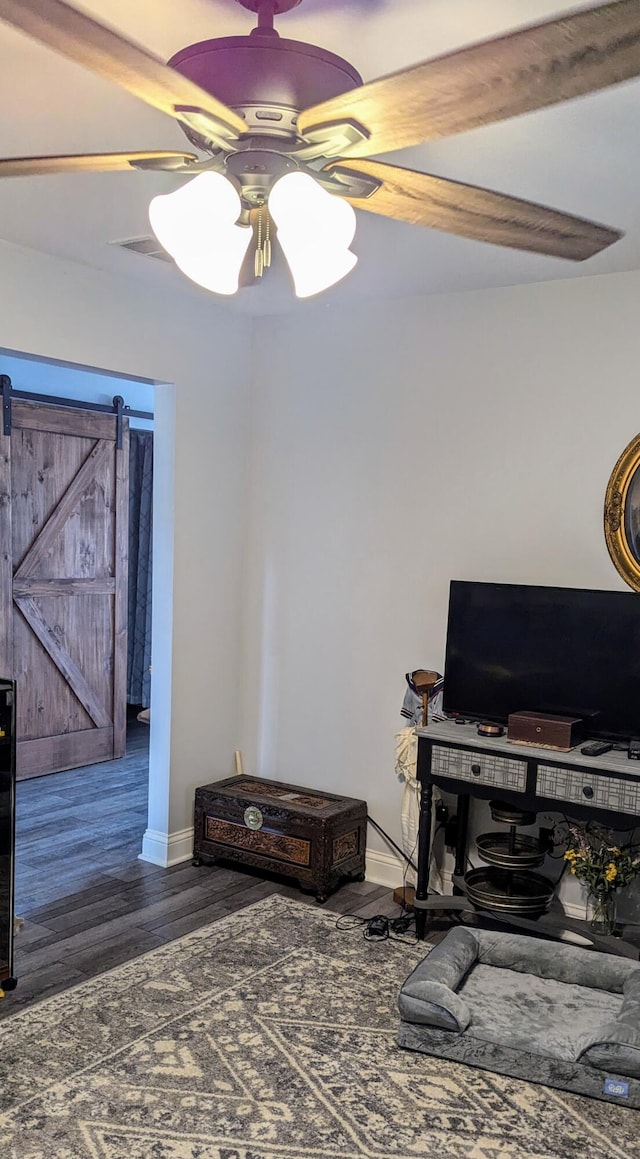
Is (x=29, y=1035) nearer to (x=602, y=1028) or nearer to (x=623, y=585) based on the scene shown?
(x=602, y=1028)

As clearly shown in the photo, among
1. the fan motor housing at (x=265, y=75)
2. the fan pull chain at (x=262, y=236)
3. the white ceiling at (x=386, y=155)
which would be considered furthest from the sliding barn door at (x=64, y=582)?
the fan motor housing at (x=265, y=75)

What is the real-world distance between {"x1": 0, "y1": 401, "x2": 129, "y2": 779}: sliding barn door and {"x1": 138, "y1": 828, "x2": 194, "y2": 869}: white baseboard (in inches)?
61.1

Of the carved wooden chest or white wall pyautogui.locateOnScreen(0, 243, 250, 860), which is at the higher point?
white wall pyautogui.locateOnScreen(0, 243, 250, 860)

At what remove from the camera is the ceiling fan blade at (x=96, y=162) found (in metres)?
1.73

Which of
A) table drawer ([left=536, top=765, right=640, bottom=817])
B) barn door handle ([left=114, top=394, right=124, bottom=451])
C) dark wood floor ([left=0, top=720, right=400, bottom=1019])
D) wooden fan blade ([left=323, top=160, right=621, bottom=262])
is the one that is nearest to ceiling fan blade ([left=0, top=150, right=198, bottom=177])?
wooden fan blade ([left=323, top=160, right=621, bottom=262])

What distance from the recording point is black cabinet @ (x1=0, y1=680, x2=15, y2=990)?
118 inches

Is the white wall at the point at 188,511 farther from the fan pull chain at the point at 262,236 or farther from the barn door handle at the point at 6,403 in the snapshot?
the fan pull chain at the point at 262,236

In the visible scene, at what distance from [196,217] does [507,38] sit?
657 mm

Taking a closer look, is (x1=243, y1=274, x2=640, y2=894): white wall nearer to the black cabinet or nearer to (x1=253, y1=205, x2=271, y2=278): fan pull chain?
the black cabinet

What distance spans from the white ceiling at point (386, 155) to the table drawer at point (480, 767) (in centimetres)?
181

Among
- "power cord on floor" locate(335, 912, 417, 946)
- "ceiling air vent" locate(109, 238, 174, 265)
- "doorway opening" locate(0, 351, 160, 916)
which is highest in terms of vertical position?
"ceiling air vent" locate(109, 238, 174, 265)

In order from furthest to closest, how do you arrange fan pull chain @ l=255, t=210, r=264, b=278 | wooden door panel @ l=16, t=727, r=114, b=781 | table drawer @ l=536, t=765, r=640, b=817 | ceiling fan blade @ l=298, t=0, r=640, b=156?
wooden door panel @ l=16, t=727, r=114, b=781 < table drawer @ l=536, t=765, r=640, b=817 < fan pull chain @ l=255, t=210, r=264, b=278 < ceiling fan blade @ l=298, t=0, r=640, b=156

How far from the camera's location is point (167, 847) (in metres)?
4.24

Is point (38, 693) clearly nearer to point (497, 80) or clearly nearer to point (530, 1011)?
point (530, 1011)
